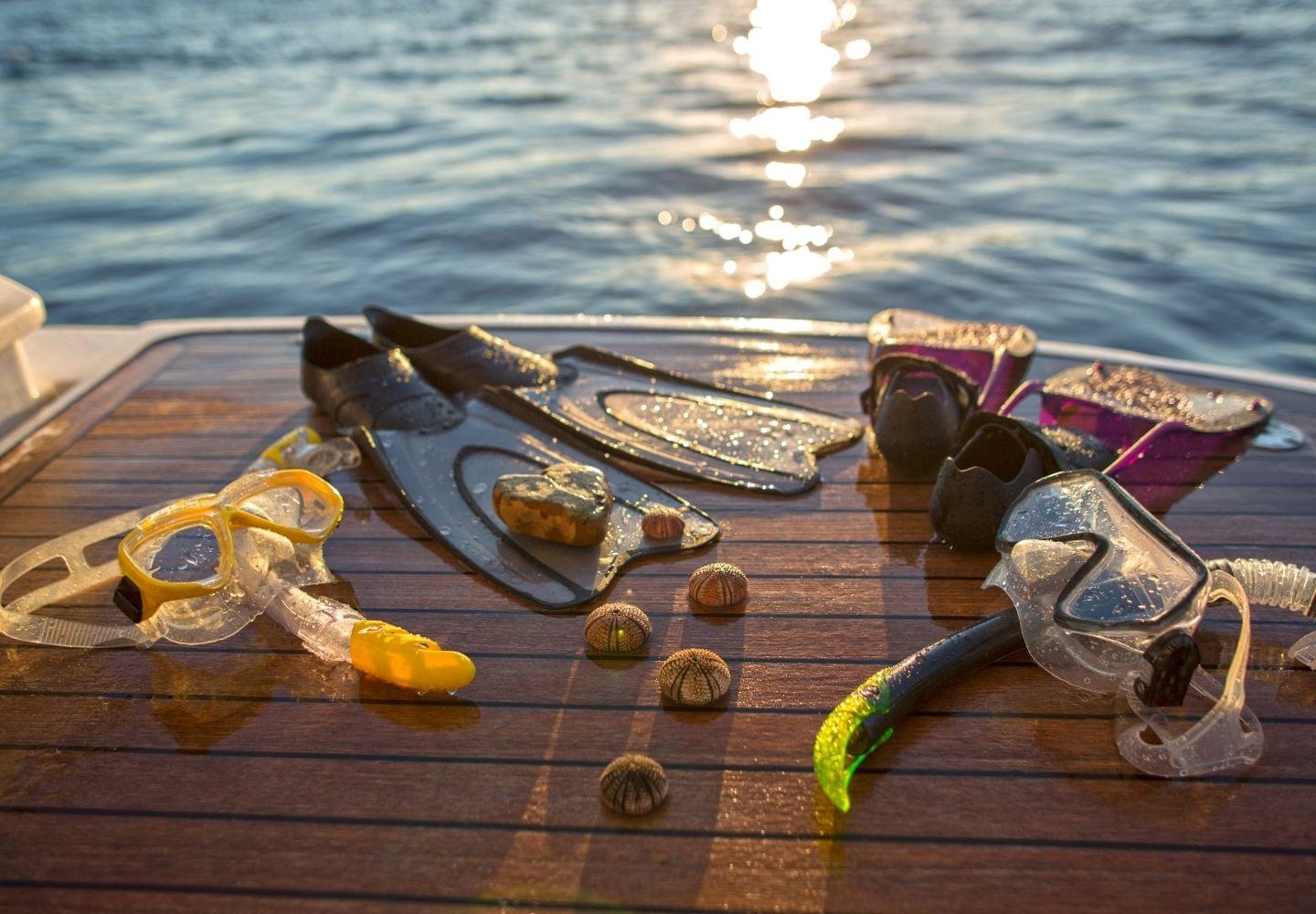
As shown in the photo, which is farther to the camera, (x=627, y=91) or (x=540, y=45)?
(x=540, y=45)

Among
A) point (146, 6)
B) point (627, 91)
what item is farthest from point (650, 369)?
point (146, 6)

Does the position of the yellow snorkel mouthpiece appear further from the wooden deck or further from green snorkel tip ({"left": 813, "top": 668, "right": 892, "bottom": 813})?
green snorkel tip ({"left": 813, "top": 668, "right": 892, "bottom": 813})

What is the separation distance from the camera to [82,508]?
9.16ft

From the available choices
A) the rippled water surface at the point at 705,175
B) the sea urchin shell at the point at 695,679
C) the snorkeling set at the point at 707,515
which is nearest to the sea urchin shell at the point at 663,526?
the snorkeling set at the point at 707,515

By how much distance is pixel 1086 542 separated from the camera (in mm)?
2016

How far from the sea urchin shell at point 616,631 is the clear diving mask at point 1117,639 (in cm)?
42

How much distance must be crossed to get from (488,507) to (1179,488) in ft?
5.85

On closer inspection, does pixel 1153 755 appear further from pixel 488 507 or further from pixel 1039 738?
pixel 488 507

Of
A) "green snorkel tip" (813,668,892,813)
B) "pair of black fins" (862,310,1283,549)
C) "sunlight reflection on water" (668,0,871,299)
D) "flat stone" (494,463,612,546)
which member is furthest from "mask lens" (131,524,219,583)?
"sunlight reflection on water" (668,0,871,299)

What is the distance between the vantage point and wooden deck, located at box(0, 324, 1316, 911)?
1619mm

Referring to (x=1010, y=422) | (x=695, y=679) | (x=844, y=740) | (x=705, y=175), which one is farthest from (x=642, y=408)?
(x=705, y=175)

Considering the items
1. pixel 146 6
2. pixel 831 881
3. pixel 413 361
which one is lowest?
pixel 831 881

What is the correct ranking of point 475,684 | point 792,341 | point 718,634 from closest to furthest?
point 475,684
point 718,634
point 792,341

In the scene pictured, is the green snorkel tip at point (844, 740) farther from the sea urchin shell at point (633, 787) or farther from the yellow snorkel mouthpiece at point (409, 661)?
the yellow snorkel mouthpiece at point (409, 661)
